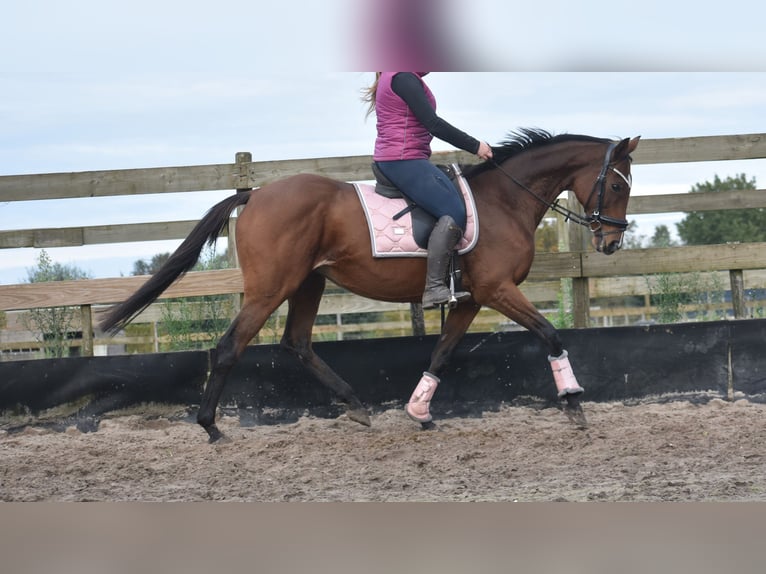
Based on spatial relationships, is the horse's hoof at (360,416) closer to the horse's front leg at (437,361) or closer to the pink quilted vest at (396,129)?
the horse's front leg at (437,361)

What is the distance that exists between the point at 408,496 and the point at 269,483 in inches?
30.9

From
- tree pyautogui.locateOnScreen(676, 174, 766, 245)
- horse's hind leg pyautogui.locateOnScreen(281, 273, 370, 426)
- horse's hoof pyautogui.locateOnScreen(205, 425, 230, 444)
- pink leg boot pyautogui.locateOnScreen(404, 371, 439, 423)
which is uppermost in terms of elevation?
tree pyautogui.locateOnScreen(676, 174, 766, 245)

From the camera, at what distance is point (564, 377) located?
5305 millimetres

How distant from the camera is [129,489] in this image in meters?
3.90

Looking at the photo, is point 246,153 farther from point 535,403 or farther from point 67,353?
point 535,403

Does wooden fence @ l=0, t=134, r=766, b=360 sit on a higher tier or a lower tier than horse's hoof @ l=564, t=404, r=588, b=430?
higher

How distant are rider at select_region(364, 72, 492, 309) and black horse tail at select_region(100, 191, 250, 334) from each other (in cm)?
101

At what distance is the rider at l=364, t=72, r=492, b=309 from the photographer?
507 cm

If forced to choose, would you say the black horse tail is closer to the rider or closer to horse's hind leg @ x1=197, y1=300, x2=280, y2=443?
horse's hind leg @ x1=197, y1=300, x2=280, y2=443

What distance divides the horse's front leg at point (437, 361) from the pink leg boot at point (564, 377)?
2.16 feet

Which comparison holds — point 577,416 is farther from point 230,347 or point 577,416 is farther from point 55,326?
point 55,326

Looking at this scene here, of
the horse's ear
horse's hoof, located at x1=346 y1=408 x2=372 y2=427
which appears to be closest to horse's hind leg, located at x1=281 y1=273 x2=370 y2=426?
horse's hoof, located at x1=346 y1=408 x2=372 y2=427

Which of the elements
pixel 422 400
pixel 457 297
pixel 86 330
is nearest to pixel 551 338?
pixel 457 297

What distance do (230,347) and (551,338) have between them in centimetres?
208
